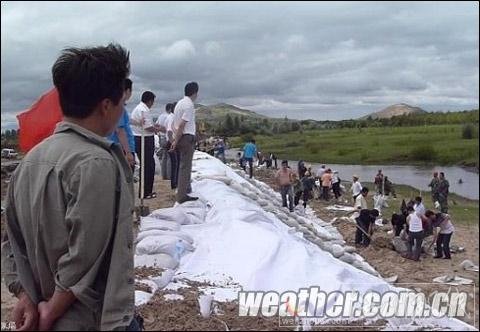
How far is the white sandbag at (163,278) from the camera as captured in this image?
333 centimetres

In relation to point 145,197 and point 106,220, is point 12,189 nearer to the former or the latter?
point 106,220

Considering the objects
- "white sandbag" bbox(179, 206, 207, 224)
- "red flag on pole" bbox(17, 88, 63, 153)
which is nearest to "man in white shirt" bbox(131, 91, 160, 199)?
"white sandbag" bbox(179, 206, 207, 224)

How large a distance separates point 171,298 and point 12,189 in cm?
191

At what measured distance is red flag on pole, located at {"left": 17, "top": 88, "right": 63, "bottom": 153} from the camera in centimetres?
308

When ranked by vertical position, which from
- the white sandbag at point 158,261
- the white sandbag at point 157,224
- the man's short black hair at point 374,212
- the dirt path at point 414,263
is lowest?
the dirt path at point 414,263

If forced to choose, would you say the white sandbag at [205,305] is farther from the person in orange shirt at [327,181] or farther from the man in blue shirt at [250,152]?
the person in orange shirt at [327,181]

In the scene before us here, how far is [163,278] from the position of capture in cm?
341

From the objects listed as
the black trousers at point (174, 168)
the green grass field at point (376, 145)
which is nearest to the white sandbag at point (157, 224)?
the black trousers at point (174, 168)

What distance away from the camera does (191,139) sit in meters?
5.04

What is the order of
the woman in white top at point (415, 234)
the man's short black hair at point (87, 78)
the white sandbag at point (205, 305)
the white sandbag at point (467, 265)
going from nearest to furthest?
the man's short black hair at point (87, 78) → the white sandbag at point (205, 305) → the white sandbag at point (467, 265) → the woman in white top at point (415, 234)

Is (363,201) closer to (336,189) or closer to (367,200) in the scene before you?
(367,200)

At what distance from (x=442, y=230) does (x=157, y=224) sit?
3.85 meters

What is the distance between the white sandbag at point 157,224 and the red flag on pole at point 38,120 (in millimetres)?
1388

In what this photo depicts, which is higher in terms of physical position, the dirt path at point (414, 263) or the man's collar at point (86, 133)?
the man's collar at point (86, 133)
